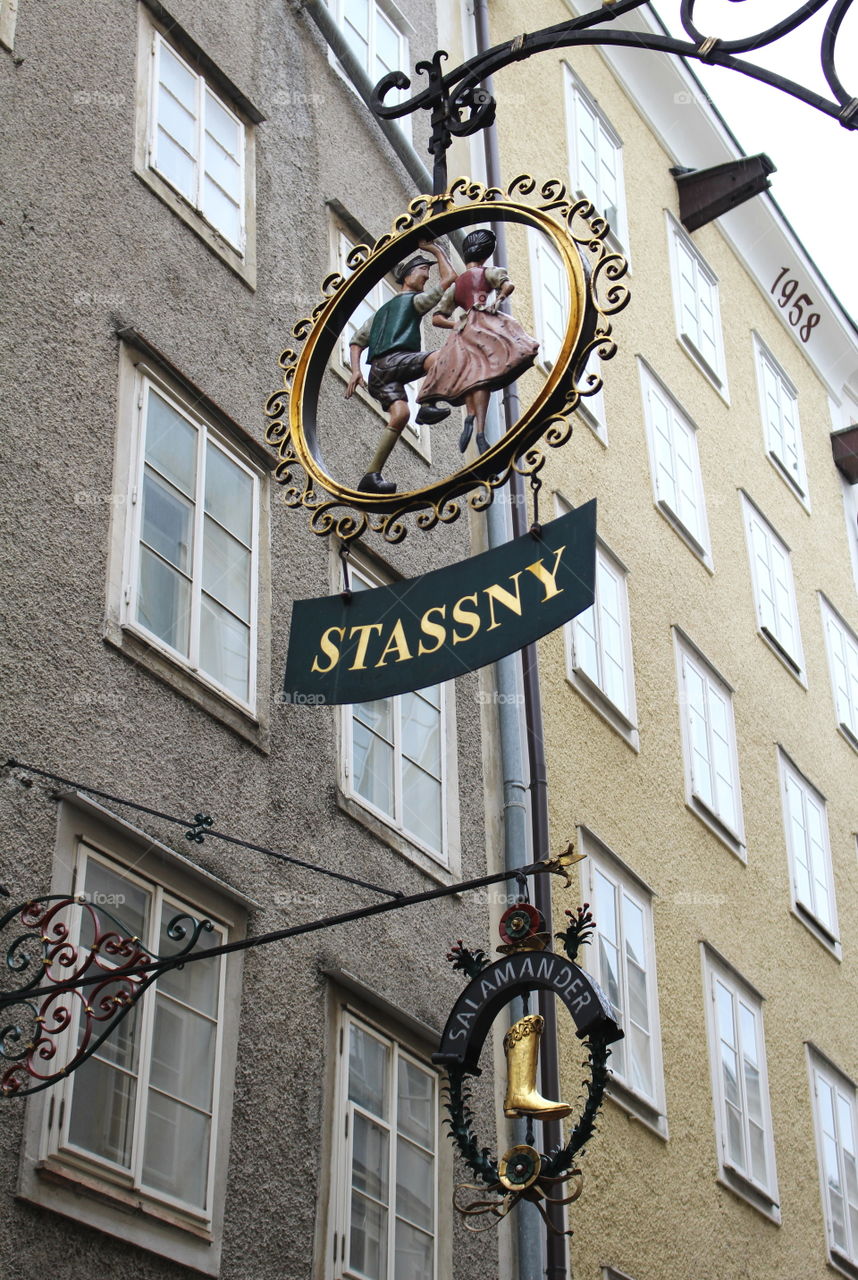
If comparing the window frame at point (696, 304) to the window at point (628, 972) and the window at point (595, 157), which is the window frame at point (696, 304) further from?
the window at point (628, 972)

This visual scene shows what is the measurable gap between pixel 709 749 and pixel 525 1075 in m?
11.4

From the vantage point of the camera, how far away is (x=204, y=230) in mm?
12422

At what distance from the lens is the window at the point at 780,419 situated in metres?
23.4

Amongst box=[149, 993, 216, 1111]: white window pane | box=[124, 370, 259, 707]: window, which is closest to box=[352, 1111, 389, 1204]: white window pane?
box=[149, 993, 216, 1111]: white window pane

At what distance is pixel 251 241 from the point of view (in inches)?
515

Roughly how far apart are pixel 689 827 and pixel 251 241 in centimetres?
643

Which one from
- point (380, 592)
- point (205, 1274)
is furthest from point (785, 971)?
point (380, 592)

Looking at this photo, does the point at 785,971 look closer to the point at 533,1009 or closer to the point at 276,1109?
the point at 533,1009

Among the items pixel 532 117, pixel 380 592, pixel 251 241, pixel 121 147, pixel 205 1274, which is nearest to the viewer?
pixel 380 592

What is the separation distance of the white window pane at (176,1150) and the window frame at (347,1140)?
1015 millimetres

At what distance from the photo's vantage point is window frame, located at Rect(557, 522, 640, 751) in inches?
603

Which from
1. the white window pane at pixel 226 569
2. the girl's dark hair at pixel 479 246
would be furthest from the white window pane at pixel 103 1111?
the girl's dark hair at pixel 479 246

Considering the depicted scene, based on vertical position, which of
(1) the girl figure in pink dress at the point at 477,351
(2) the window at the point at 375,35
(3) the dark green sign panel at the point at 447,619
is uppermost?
(2) the window at the point at 375,35

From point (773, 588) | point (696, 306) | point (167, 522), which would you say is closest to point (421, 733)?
point (167, 522)
